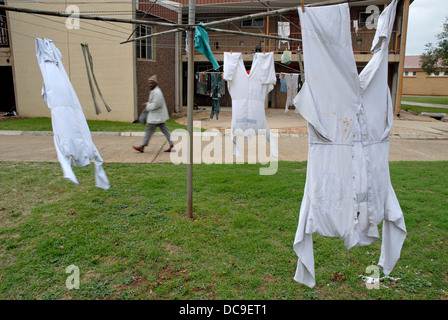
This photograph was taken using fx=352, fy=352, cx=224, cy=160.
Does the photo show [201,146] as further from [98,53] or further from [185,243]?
Answer: [98,53]

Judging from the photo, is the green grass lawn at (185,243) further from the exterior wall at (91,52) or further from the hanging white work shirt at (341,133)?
the exterior wall at (91,52)

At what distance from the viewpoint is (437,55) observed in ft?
72.8

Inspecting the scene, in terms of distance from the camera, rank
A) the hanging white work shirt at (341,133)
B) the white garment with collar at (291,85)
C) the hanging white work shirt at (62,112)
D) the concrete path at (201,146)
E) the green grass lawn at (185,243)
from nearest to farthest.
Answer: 1. the hanging white work shirt at (341,133)
2. the green grass lawn at (185,243)
3. the hanging white work shirt at (62,112)
4. the concrete path at (201,146)
5. the white garment with collar at (291,85)

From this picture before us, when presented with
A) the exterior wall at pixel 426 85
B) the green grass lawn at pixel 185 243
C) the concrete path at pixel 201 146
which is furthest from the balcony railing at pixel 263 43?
the exterior wall at pixel 426 85

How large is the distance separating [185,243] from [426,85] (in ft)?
135

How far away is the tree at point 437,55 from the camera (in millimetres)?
21391

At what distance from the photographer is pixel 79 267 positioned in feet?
12.5

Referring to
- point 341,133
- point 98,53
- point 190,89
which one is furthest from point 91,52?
point 341,133

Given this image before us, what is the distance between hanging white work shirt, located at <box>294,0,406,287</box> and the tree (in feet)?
73.8

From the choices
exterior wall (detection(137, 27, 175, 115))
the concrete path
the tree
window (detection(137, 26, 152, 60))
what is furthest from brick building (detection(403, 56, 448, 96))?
window (detection(137, 26, 152, 60))

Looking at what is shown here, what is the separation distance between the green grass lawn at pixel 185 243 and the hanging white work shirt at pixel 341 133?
0.82 meters

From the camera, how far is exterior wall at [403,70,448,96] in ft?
122

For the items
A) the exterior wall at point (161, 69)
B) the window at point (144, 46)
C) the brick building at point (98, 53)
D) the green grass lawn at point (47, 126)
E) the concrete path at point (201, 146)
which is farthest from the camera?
the exterior wall at point (161, 69)
